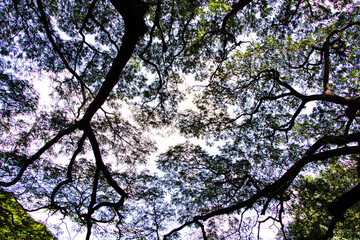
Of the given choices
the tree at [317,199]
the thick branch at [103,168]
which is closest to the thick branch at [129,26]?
the thick branch at [103,168]

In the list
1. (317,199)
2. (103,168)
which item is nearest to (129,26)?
(103,168)

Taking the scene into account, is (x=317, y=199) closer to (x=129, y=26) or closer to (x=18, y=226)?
(x=129, y=26)

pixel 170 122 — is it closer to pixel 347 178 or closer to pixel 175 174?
pixel 175 174

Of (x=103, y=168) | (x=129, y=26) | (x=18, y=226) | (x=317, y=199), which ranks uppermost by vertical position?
(x=129, y=26)

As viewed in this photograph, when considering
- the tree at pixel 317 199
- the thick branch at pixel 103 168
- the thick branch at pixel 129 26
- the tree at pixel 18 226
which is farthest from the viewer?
the tree at pixel 18 226

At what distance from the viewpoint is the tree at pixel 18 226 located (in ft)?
18.2

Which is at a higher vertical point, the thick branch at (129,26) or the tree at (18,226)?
the thick branch at (129,26)

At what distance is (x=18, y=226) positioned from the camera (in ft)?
18.8

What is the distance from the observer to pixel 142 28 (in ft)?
9.44

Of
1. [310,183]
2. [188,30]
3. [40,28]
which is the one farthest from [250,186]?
[40,28]

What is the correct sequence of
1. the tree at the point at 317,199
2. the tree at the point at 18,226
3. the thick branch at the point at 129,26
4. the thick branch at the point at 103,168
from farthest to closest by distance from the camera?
the tree at the point at 18,226
the tree at the point at 317,199
the thick branch at the point at 103,168
the thick branch at the point at 129,26

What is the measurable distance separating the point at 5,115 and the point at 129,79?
3630 mm

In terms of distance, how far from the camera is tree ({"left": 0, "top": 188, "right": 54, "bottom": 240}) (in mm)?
5548

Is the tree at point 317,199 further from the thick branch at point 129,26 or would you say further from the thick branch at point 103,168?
the thick branch at point 129,26
